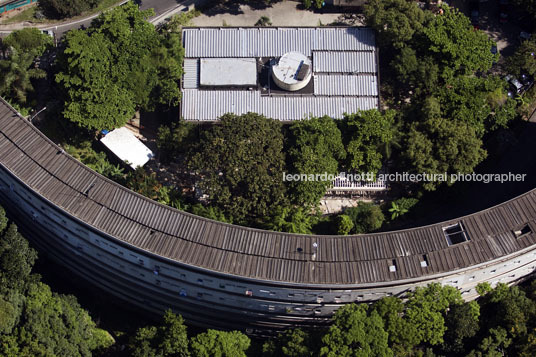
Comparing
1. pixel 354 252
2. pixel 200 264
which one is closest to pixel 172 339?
pixel 200 264

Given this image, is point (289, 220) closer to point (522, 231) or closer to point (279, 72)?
point (279, 72)

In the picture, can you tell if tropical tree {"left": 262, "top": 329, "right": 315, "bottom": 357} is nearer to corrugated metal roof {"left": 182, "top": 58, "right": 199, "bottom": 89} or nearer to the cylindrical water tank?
the cylindrical water tank

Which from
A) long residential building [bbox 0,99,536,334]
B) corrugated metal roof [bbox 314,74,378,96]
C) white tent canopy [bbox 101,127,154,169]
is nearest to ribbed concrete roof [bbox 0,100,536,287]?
long residential building [bbox 0,99,536,334]

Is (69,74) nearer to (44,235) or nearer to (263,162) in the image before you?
(44,235)

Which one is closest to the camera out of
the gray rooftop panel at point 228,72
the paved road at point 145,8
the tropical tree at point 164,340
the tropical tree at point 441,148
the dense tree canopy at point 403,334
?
the dense tree canopy at point 403,334

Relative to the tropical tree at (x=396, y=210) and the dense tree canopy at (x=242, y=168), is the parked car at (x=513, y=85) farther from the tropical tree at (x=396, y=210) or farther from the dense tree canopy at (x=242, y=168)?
the dense tree canopy at (x=242, y=168)

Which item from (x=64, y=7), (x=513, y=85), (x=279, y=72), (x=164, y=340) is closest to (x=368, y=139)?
(x=279, y=72)

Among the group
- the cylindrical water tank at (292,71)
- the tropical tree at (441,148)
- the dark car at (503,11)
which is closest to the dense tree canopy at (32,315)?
the cylindrical water tank at (292,71)
